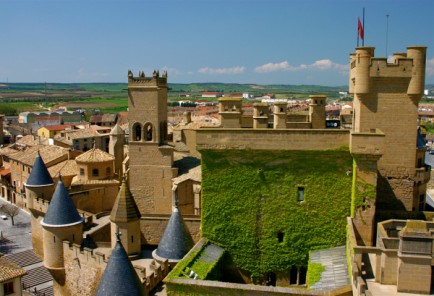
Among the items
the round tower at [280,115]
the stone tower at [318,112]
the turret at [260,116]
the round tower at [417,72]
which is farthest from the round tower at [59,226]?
the round tower at [417,72]

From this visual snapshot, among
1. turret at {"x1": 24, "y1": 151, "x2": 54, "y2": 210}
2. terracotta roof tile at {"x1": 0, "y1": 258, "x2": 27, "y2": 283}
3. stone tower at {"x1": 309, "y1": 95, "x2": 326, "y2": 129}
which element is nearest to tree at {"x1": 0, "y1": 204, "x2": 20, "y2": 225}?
turret at {"x1": 24, "y1": 151, "x2": 54, "y2": 210}

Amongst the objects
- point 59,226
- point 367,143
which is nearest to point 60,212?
point 59,226

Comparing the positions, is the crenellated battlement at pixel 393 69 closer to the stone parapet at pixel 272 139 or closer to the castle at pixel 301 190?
the castle at pixel 301 190

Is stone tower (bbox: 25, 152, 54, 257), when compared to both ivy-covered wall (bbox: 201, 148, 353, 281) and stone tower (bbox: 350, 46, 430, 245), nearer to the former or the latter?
ivy-covered wall (bbox: 201, 148, 353, 281)

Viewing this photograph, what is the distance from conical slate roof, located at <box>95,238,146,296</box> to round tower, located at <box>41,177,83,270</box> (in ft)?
36.0

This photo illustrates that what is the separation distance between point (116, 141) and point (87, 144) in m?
40.1

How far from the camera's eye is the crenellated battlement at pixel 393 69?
23.0 meters

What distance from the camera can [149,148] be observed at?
37.2 meters

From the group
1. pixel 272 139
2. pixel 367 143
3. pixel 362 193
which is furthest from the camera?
pixel 272 139

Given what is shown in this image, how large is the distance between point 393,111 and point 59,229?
19942 mm

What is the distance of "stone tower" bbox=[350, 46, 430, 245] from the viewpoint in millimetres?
23109

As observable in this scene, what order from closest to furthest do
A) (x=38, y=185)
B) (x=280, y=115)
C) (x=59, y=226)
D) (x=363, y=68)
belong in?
1. (x=363, y=68)
2. (x=59, y=226)
3. (x=280, y=115)
4. (x=38, y=185)

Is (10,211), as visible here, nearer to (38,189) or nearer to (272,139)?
(38,189)

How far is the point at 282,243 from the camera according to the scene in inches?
949
